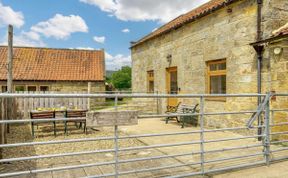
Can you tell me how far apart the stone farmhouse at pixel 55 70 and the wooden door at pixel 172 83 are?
7301 millimetres

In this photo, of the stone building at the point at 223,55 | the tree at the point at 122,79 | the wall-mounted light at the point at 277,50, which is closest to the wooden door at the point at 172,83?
the stone building at the point at 223,55

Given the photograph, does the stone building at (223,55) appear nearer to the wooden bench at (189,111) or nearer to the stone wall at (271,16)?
the stone wall at (271,16)

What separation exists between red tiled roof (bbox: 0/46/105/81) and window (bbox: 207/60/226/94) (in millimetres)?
11853

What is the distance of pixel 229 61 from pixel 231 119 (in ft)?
6.19

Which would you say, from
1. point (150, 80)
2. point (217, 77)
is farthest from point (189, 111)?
point (150, 80)

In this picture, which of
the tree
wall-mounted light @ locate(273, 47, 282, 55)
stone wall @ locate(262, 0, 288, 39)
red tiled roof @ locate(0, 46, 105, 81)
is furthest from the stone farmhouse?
the tree

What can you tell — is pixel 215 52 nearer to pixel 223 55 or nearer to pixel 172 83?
pixel 223 55

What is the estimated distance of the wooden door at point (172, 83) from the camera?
11.7 m

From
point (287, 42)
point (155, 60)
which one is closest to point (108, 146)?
point (287, 42)

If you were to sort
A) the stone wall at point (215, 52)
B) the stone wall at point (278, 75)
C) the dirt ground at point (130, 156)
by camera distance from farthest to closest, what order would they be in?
the stone wall at point (215, 52)
the stone wall at point (278, 75)
the dirt ground at point (130, 156)

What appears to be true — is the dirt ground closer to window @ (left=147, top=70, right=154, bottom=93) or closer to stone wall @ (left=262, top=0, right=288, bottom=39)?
stone wall @ (left=262, top=0, right=288, bottom=39)

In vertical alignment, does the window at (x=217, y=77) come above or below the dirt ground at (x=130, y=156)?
above

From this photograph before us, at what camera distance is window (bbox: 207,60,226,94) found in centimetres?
848

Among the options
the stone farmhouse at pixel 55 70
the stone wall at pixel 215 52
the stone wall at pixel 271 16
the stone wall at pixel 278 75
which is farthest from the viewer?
the stone farmhouse at pixel 55 70
